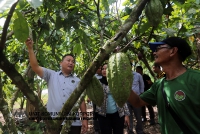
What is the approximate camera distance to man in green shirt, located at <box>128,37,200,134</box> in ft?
4.47

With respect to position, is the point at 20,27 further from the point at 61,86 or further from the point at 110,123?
the point at 110,123

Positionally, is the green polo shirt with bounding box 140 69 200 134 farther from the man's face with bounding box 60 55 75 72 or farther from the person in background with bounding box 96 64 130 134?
the person in background with bounding box 96 64 130 134

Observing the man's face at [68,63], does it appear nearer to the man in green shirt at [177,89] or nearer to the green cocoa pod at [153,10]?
the man in green shirt at [177,89]

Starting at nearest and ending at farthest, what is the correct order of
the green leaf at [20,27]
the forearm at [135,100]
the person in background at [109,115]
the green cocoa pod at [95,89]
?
1. the green leaf at [20,27]
2. the green cocoa pod at [95,89]
3. the forearm at [135,100]
4. the person in background at [109,115]

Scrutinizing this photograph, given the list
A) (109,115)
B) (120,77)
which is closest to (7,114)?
(120,77)

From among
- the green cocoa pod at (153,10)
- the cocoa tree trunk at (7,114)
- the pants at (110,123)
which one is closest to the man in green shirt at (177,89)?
the green cocoa pod at (153,10)

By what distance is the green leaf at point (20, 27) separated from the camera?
0.85 meters

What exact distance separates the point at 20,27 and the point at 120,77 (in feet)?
1.64

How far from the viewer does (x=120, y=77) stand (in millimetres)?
1015

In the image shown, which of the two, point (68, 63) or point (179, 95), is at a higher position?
point (68, 63)

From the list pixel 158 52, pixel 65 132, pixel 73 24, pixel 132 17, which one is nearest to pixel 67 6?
pixel 73 24

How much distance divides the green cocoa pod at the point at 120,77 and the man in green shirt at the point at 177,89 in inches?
21.8

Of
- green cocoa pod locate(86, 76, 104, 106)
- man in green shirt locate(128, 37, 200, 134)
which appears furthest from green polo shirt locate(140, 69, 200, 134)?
green cocoa pod locate(86, 76, 104, 106)

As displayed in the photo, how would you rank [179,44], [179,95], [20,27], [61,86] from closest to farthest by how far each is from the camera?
[20,27]
[179,95]
[179,44]
[61,86]
